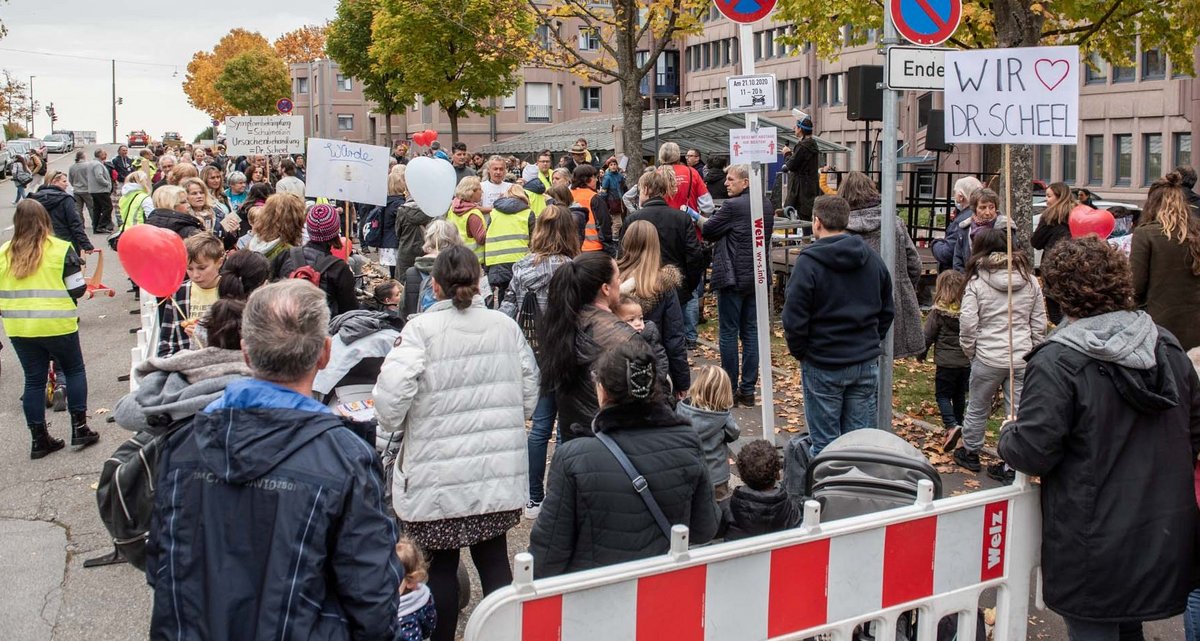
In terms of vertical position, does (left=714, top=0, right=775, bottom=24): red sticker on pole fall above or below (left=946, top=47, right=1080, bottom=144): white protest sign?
above

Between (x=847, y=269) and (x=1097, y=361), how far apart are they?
8.42 ft

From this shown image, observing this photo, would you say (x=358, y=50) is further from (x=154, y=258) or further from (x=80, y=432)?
(x=154, y=258)

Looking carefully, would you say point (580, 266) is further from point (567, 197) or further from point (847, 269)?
point (567, 197)

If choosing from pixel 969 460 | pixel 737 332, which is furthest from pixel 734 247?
pixel 969 460

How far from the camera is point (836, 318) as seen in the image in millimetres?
6383

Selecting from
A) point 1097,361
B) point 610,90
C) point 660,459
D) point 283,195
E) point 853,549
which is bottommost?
point 853,549

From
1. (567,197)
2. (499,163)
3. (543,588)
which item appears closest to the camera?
(543,588)

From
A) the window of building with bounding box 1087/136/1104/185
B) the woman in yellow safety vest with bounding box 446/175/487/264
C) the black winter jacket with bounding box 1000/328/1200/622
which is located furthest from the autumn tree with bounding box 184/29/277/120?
the black winter jacket with bounding box 1000/328/1200/622

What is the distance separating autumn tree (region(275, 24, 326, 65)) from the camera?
99.6 metres

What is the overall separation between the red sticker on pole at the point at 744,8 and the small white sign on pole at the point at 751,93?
36cm

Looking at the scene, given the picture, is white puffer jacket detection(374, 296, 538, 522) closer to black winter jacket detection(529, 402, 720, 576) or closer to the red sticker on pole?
black winter jacket detection(529, 402, 720, 576)

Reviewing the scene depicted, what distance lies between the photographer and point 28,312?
781 cm

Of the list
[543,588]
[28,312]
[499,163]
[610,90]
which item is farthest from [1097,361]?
[610,90]

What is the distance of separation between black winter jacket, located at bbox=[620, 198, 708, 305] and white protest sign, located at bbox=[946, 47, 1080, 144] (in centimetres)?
319
